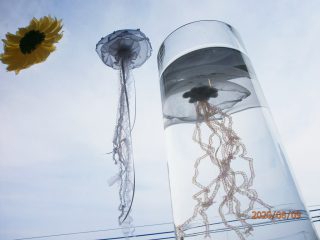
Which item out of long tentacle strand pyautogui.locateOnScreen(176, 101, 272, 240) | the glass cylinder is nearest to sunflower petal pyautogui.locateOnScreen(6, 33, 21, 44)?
the glass cylinder

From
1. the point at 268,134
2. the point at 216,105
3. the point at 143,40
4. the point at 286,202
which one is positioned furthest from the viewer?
the point at 143,40

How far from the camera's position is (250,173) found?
2.28 ft

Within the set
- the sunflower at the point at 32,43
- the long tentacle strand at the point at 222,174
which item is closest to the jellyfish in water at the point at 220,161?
the long tentacle strand at the point at 222,174

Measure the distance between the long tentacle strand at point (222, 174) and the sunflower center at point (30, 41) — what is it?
598 millimetres

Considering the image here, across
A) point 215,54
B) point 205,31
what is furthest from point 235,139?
point 205,31

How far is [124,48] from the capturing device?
6.02ft

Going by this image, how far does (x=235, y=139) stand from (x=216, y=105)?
5.5 inches

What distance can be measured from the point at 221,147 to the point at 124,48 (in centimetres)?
128

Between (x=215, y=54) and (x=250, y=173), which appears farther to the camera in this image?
(x=215, y=54)

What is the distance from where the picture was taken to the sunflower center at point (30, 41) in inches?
33.7

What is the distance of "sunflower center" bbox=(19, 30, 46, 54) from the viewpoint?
85 cm

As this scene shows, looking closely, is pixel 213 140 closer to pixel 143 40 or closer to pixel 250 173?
pixel 250 173

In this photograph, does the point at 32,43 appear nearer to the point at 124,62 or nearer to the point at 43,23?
the point at 43,23
